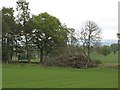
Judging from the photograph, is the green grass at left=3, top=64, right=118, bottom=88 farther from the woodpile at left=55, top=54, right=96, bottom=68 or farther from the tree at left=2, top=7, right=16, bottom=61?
the tree at left=2, top=7, right=16, bottom=61

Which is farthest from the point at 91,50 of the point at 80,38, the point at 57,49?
the point at 57,49

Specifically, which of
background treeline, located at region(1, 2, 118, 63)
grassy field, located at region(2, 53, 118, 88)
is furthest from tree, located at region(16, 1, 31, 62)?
grassy field, located at region(2, 53, 118, 88)

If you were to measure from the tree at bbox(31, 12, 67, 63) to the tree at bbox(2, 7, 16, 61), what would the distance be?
13.1 feet

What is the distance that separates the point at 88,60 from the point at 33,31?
16.9m

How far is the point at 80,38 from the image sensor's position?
75.8 m

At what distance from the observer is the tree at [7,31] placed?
56281mm

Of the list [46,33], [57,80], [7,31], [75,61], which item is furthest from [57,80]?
[46,33]

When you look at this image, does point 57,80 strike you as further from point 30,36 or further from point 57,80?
point 30,36

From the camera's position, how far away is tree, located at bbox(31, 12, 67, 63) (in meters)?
60.3

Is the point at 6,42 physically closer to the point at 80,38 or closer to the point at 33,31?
the point at 33,31

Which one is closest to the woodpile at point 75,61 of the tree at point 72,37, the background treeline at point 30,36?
the background treeline at point 30,36

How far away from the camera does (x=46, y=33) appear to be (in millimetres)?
60625

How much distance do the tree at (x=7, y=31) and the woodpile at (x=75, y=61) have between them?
41.4ft

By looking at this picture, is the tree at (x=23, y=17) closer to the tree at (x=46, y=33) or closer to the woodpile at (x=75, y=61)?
the tree at (x=46, y=33)
